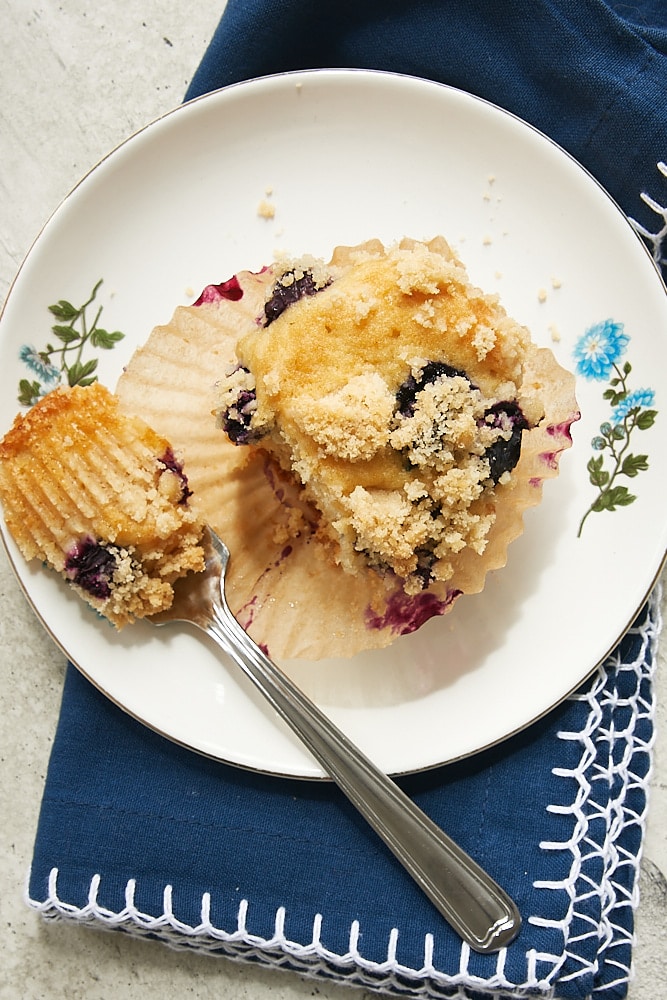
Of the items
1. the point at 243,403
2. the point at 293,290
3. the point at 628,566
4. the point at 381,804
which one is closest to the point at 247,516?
the point at 243,403

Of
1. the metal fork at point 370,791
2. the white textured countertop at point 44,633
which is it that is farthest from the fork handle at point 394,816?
the white textured countertop at point 44,633

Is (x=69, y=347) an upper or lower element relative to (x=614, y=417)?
lower

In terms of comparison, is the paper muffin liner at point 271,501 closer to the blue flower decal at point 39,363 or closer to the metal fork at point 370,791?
the metal fork at point 370,791

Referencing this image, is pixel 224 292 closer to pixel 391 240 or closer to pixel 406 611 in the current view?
pixel 391 240

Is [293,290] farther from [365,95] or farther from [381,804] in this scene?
[381,804]

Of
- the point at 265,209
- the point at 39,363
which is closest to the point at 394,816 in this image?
the point at 39,363

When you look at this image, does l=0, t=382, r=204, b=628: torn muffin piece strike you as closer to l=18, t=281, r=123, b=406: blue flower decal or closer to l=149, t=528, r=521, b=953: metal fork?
l=149, t=528, r=521, b=953: metal fork
